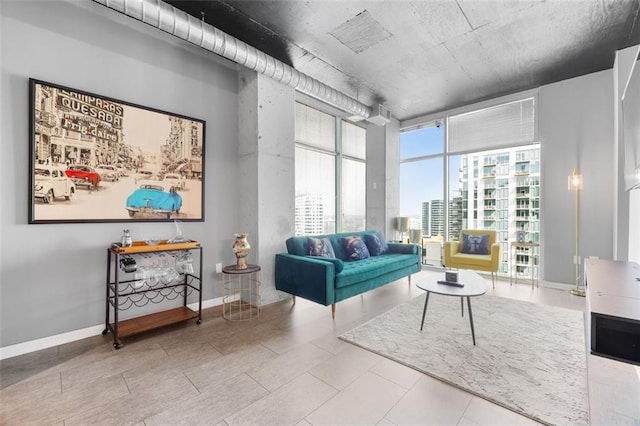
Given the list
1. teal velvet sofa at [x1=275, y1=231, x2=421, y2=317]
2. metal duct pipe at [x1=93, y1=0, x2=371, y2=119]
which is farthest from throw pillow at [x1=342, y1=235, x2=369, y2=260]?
metal duct pipe at [x1=93, y1=0, x2=371, y2=119]

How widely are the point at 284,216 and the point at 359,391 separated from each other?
243cm

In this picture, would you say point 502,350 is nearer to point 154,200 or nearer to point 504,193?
point 504,193

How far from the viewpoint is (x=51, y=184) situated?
2.40 m

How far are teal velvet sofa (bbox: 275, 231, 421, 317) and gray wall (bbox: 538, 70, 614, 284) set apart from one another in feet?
8.27

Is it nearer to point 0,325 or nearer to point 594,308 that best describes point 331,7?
point 594,308

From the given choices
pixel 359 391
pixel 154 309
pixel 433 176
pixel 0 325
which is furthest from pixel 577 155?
pixel 0 325

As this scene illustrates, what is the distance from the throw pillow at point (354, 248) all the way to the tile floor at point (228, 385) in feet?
4.71

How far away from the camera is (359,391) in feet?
6.07

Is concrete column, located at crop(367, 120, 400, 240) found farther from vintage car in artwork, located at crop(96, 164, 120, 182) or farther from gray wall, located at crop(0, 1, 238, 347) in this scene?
vintage car in artwork, located at crop(96, 164, 120, 182)

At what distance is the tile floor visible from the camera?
5.34 ft

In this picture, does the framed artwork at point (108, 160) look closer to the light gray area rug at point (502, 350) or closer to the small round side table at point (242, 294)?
the small round side table at point (242, 294)

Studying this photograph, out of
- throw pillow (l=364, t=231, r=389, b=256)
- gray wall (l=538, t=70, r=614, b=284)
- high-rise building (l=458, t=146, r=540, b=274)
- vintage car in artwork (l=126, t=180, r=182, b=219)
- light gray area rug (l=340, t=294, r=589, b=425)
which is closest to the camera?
light gray area rug (l=340, t=294, r=589, b=425)

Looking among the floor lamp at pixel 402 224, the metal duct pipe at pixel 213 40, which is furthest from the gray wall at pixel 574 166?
the metal duct pipe at pixel 213 40

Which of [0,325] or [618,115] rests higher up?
[618,115]
